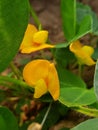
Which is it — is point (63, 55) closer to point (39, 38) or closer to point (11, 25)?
point (39, 38)

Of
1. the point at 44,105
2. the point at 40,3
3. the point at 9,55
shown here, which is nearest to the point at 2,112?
the point at 9,55

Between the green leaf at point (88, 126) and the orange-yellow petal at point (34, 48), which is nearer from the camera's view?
the green leaf at point (88, 126)

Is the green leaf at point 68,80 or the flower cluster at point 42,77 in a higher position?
the flower cluster at point 42,77

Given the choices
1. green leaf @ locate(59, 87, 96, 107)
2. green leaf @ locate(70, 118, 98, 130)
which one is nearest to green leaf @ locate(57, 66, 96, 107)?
green leaf @ locate(59, 87, 96, 107)

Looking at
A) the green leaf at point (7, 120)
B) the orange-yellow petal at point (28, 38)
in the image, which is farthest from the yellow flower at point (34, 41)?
the green leaf at point (7, 120)

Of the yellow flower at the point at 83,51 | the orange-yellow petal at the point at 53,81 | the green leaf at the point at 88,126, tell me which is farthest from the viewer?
the yellow flower at the point at 83,51

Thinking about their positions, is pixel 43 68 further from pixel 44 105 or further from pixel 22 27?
pixel 44 105

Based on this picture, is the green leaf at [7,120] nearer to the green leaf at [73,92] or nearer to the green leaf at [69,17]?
the green leaf at [73,92]
